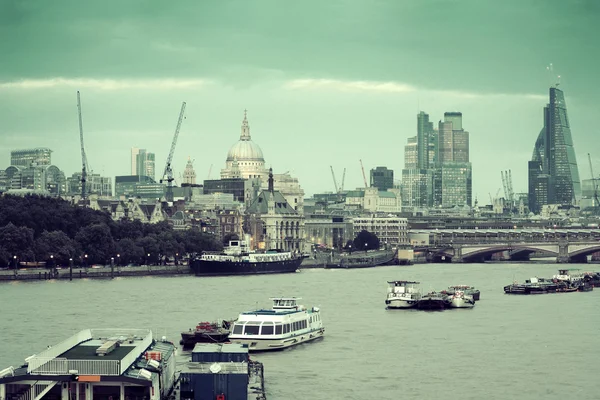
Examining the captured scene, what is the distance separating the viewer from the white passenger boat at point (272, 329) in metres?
53.1

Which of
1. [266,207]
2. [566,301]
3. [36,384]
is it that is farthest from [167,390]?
[266,207]

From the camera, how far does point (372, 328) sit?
6250cm

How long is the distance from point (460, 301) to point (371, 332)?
1638cm

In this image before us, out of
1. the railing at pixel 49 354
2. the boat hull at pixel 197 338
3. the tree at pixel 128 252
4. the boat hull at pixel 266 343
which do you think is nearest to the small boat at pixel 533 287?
the boat hull at pixel 266 343

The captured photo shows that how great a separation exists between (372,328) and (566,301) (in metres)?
23.3

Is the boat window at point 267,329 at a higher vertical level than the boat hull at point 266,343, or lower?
higher

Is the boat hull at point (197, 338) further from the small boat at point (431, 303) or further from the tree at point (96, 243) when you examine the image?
the tree at point (96, 243)

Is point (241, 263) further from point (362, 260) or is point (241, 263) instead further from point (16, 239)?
point (362, 260)

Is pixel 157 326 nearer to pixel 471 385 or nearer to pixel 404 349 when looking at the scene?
pixel 404 349

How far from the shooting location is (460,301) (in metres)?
75.9

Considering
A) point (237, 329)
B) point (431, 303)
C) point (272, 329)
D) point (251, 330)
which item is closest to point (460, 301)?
point (431, 303)

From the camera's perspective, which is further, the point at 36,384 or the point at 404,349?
the point at 404,349

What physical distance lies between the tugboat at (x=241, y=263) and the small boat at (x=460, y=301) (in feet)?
139

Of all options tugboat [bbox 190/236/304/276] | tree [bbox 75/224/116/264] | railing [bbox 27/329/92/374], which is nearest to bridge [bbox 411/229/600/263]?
tugboat [bbox 190/236/304/276]
